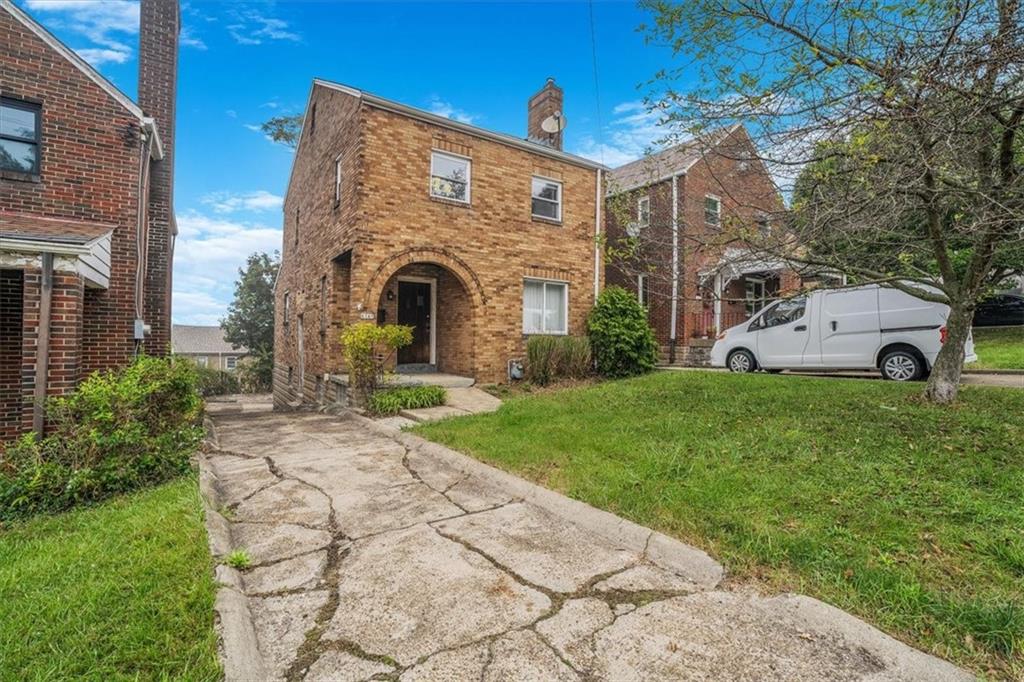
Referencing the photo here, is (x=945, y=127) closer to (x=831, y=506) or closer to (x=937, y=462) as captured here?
(x=937, y=462)

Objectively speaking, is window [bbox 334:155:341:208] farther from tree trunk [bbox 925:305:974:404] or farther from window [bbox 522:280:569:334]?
tree trunk [bbox 925:305:974:404]

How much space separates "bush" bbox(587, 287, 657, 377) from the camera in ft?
39.3

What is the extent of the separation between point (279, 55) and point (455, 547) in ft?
48.5

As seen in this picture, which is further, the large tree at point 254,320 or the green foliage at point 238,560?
the large tree at point 254,320

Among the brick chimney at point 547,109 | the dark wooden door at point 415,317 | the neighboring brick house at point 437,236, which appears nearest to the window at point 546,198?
the neighboring brick house at point 437,236

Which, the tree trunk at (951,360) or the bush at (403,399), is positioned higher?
the tree trunk at (951,360)

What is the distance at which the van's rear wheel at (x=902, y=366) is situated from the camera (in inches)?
339

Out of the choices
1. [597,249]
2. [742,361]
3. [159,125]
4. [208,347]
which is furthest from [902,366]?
[208,347]

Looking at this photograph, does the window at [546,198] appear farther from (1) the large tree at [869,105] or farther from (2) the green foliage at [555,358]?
(1) the large tree at [869,105]

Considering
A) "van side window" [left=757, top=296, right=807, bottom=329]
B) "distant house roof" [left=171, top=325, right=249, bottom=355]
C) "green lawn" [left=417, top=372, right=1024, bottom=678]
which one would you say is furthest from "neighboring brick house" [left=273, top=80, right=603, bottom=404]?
"distant house roof" [left=171, top=325, right=249, bottom=355]

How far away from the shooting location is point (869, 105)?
4.08m

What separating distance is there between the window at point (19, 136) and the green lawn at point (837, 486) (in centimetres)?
806

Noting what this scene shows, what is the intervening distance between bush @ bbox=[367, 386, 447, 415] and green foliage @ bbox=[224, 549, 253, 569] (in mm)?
5476

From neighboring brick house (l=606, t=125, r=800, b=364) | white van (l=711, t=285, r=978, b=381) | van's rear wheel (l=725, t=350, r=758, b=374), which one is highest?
neighboring brick house (l=606, t=125, r=800, b=364)
